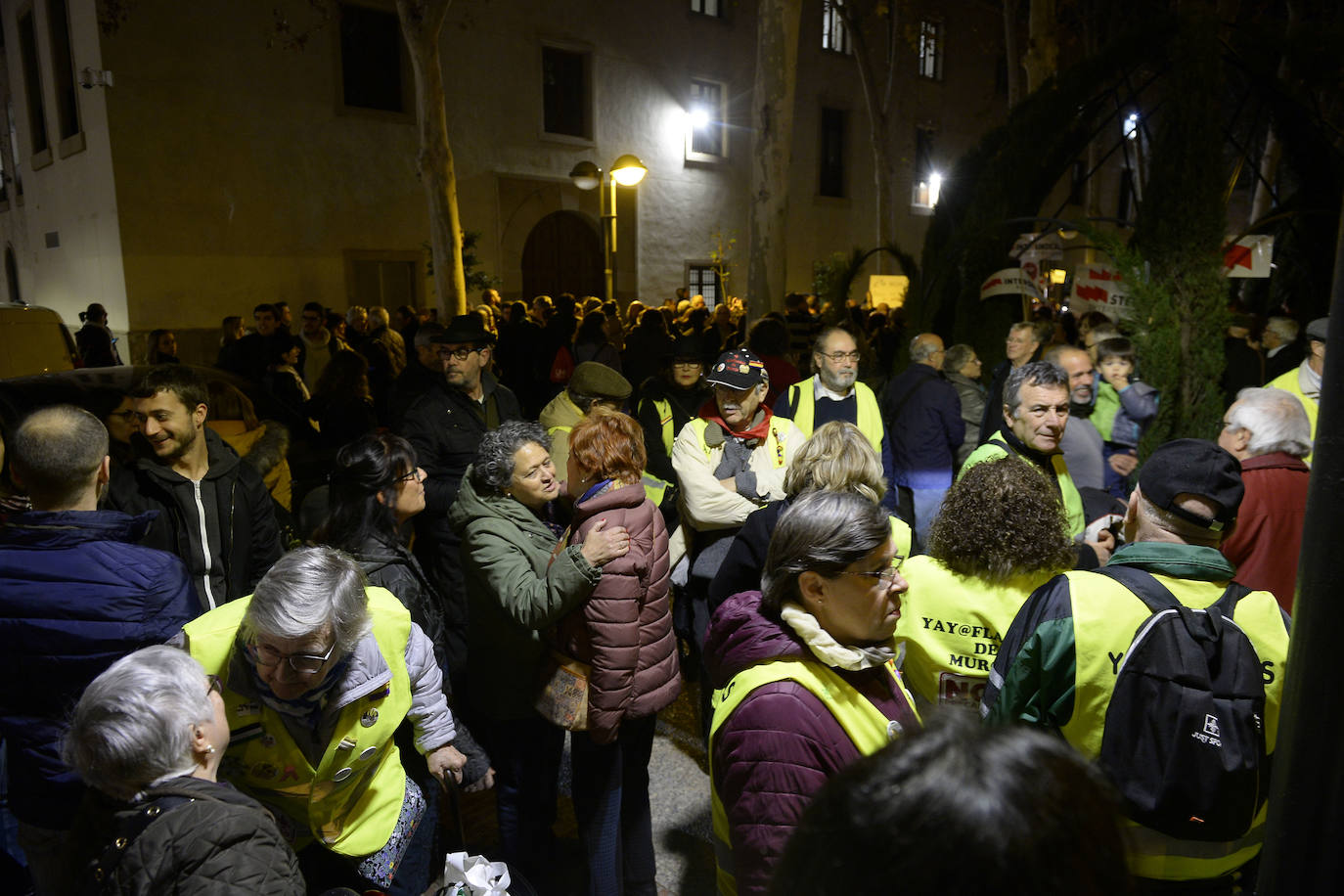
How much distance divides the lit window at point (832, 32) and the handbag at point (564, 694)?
24.6 meters

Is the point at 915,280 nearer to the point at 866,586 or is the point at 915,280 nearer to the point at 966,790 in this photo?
the point at 866,586

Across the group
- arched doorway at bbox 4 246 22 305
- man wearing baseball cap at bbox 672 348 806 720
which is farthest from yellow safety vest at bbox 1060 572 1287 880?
arched doorway at bbox 4 246 22 305

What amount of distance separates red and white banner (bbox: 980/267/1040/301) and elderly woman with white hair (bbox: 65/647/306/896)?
7048 millimetres

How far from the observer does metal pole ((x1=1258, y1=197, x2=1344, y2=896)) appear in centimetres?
118

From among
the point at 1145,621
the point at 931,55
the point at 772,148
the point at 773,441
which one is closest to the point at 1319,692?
the point at 1145,621

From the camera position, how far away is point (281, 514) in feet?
14.2

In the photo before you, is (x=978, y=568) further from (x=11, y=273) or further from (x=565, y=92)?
(x=11, y=273)

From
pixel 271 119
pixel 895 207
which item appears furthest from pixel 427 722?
pixel 895 207

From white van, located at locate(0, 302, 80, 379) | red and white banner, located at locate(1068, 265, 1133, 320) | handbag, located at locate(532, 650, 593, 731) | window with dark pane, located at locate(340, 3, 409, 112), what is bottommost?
handbag, located at locate(532, 650, 593, 731)

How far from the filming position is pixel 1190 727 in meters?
1.91

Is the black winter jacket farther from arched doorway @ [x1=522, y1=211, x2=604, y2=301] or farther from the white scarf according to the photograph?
arched doorway @ [x1=522, y1=211, x2=604, y2=301]

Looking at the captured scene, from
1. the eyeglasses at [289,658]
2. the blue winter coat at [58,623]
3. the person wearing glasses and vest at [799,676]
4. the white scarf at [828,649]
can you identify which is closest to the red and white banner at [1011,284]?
the person wearing glasses and vest at [799,676]

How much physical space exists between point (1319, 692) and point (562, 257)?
20.1 m

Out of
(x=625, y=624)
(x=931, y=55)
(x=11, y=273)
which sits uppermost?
(x=931, y=55)
